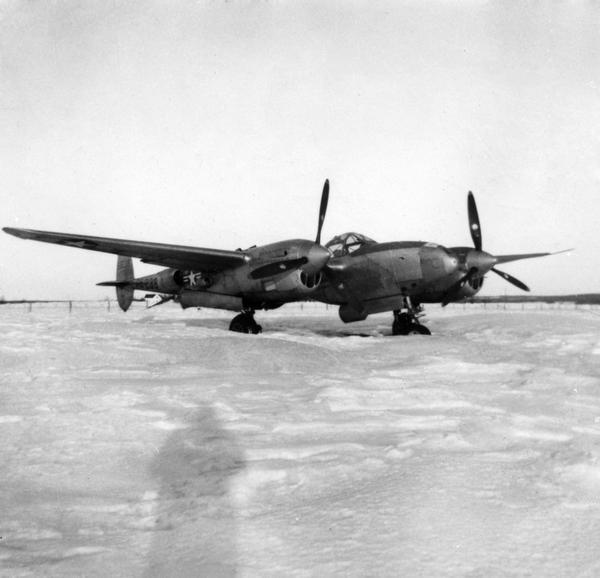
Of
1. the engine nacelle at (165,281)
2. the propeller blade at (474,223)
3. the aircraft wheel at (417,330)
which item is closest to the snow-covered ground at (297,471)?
the aircraft wheel at (417,330)

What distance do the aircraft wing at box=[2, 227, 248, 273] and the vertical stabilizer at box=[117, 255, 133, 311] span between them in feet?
29.1

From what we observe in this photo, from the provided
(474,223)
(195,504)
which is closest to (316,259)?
(474,223)

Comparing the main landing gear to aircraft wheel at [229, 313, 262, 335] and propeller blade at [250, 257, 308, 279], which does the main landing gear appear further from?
propeller blade at [250, 257, 308, 279]

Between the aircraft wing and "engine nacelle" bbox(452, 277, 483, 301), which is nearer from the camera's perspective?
the aircraft wing

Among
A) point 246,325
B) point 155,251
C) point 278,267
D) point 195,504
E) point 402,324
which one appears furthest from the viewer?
point 246,325

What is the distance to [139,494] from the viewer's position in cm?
338

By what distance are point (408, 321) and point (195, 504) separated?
13.2 meters

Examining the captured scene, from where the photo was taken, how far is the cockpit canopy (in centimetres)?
1672

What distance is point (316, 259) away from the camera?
48.4 feet

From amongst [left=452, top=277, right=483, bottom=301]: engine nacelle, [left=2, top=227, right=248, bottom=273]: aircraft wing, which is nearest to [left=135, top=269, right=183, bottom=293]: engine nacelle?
[left=2, top=227, right=248, bottom=273]: aircraft wing

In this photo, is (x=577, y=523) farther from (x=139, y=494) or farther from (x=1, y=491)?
(x=1, y=491)

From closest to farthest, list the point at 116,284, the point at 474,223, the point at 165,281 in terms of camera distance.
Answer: the point at 474,223
the point at 165,281
the point at 116,284

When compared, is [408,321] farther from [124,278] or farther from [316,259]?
[124,278]

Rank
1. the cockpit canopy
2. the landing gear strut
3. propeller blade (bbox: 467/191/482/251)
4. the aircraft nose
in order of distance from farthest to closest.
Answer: the cockpit canopy, propeller blade (bbox: 467/191/482/251), the landing gear strut, the aircraft nose
